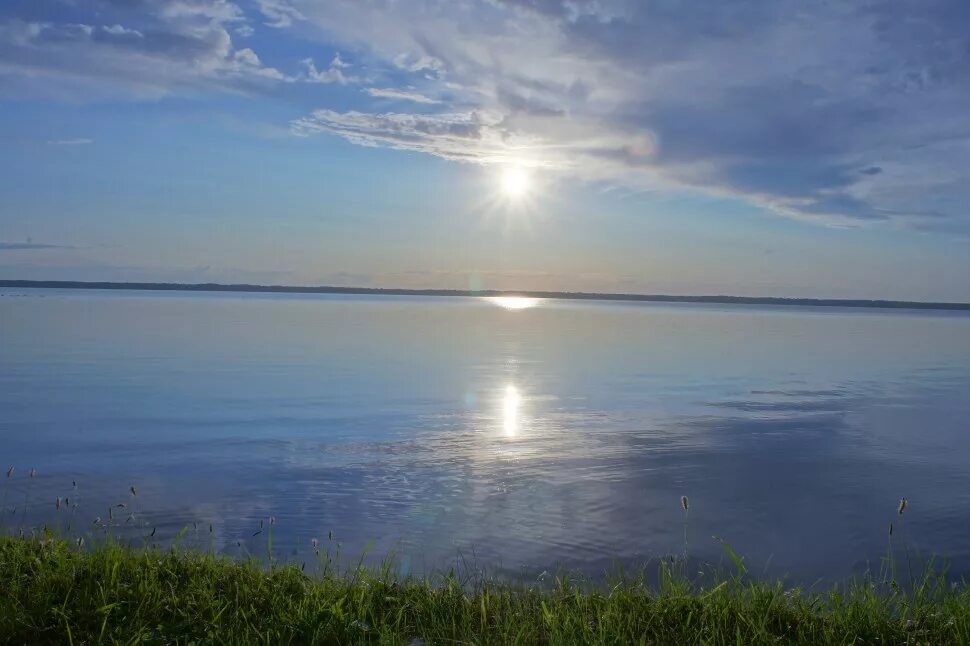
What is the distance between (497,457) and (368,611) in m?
8.71

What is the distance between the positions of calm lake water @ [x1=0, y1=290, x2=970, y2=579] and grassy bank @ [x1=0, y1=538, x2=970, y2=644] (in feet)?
7.34

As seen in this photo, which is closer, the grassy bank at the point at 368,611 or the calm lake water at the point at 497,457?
the grassy bank at the point at 368,611

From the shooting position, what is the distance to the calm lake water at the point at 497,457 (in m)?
10.6

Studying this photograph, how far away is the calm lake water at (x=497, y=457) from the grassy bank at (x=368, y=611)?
224cm

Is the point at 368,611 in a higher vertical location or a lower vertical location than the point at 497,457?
higher

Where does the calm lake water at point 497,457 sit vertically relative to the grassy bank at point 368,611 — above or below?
below

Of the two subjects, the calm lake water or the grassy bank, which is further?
the calm lake water

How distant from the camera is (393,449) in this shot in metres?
15.9

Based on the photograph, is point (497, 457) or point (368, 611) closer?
point (368, 611)

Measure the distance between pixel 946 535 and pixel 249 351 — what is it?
101 ft

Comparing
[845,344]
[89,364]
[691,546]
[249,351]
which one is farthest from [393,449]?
[845,344]

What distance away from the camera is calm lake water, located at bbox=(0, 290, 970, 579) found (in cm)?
1059

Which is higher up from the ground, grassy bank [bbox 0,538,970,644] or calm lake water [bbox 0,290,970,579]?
grassy bank [bbox 0,538,970,644]

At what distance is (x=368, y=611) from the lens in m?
6.71
